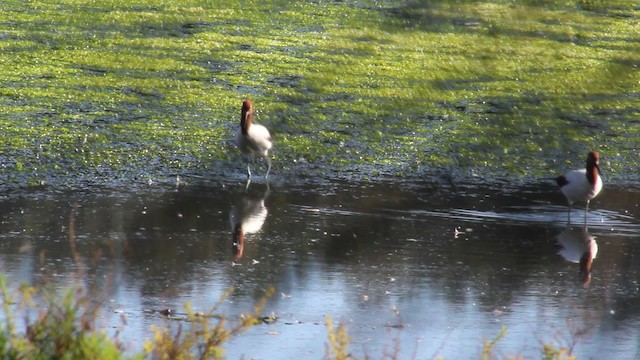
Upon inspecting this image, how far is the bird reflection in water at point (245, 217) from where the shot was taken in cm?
1188

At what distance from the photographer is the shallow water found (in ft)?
30.2

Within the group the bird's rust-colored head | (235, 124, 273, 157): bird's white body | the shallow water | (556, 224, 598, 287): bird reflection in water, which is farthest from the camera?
the bird's rust-colored head

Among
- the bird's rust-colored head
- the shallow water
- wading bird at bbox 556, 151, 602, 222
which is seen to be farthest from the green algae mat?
wading bird at bbox 556, 151, 602, 222

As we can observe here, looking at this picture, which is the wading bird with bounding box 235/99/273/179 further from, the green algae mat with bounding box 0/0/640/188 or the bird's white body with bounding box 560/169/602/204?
the bird's white body with bounding box 560/169/602/204

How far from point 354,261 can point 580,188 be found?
383 centimetres

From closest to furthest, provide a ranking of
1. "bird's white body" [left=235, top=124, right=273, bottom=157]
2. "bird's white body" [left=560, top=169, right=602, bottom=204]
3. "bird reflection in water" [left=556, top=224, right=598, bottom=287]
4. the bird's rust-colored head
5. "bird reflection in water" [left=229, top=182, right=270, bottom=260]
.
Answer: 1. "bird reflection in water" [left=556, top=224, right=598, bottom=287]
2. "bird reflection in water" [left=229, top=182, right=270, bottom=260]
3. "bird's white body" [left=560, top=169, right=602, bottom=204]
4. "bird's white body" [left=235, top=124, right=273, bottom=157]
5. the bird's rust-colored head

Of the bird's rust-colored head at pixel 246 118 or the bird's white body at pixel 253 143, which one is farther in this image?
the bird's rust-colored head at pixel 246 118

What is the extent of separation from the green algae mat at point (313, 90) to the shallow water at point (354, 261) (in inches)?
60.2

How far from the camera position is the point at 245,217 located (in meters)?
13.0

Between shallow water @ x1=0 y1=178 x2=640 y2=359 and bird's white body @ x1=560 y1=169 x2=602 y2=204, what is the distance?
0.25m

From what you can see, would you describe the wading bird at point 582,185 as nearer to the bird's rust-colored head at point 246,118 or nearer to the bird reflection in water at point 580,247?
A: the bird reflection in water at point 580,247

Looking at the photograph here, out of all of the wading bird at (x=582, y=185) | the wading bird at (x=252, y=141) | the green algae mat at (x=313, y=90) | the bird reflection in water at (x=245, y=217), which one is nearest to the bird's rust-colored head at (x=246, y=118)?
the wading bird at (x=252, y=141)

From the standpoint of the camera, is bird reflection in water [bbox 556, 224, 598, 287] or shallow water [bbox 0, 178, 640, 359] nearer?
shallow water [bbox 0, 178, 640, 359]

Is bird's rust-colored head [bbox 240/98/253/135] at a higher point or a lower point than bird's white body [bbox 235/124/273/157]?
higher
